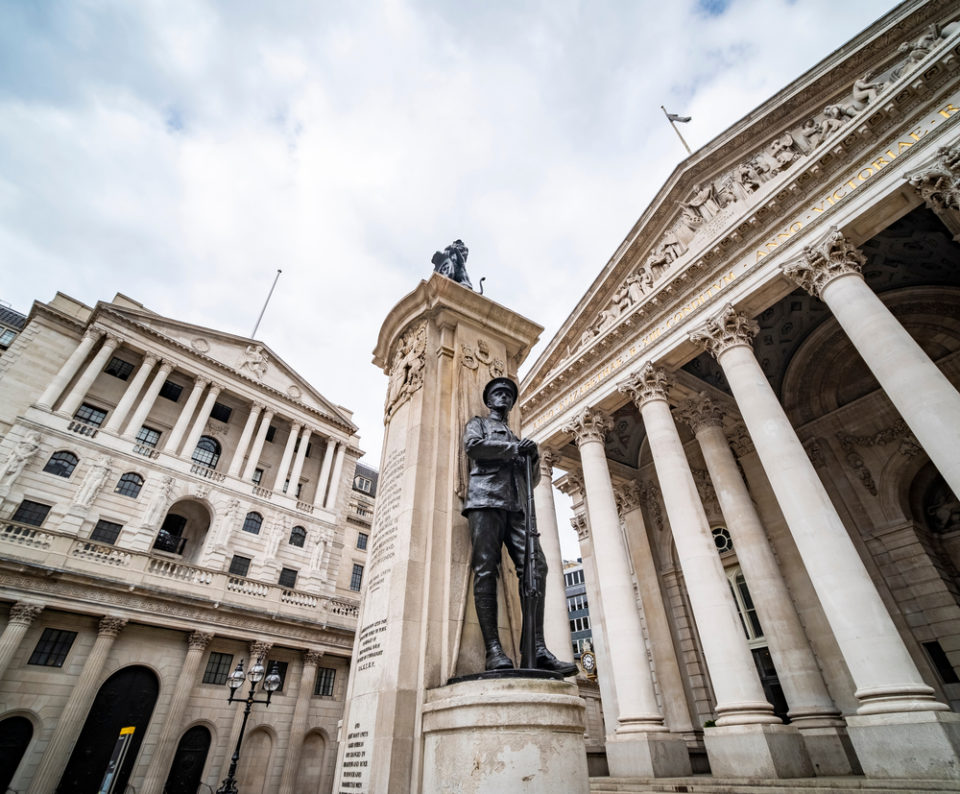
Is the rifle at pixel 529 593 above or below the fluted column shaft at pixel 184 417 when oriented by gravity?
below

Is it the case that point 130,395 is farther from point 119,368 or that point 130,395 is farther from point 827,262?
point 827,262

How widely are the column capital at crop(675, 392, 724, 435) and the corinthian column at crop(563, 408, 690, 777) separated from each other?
120 inches

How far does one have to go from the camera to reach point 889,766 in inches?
288

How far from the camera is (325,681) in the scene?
24.6m

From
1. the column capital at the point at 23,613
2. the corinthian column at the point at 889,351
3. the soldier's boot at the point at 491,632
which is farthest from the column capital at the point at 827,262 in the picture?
the column capital at the point at 23,613

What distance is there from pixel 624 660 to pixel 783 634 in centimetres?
392

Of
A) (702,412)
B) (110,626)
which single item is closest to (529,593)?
(702,412)

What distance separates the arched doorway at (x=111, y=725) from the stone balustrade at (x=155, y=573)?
352 centimetres

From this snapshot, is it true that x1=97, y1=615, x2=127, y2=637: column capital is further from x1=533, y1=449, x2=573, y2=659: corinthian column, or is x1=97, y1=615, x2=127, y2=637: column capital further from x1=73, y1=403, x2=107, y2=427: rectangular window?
x1=533, y1=449, x2=573, y2=659: corinthian column

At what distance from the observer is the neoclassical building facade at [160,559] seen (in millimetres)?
18234

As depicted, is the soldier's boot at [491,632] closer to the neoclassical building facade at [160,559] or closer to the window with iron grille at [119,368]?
the neoclassical building facade at [160,559]

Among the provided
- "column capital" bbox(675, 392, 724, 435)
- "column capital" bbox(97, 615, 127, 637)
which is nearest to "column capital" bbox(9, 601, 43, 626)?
"column capital" bbox(97, 615, 127, 637)

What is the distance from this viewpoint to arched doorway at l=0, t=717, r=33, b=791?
1652cm

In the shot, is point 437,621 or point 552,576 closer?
point 437,621
